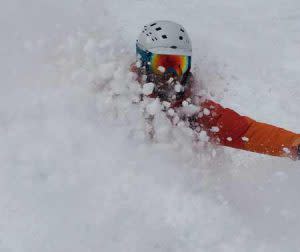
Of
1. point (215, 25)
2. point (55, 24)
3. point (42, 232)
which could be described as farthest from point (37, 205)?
point (215, 25)

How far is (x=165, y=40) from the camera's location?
4.39 m

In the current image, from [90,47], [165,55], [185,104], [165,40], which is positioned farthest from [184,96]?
[90,47]

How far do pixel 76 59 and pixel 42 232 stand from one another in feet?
5.89

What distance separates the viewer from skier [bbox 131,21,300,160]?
4297 millimetres

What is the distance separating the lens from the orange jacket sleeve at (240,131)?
4198 millimetres

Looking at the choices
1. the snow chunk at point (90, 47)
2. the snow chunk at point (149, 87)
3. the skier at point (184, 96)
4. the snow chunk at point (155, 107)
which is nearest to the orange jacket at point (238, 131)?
the skier at point (184, 96)

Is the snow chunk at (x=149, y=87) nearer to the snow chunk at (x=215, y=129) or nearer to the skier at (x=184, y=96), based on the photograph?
the skier at (x=184, y=96)

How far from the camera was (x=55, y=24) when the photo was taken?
5484 millimetres

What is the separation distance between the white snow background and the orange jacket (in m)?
0.20

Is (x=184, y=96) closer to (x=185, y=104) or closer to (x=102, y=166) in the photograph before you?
(x=185, y=104)

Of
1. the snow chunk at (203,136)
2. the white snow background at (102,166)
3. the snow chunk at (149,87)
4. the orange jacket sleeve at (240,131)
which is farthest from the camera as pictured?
the snow chunk at (203,136)

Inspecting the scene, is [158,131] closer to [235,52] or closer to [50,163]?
[50,163]

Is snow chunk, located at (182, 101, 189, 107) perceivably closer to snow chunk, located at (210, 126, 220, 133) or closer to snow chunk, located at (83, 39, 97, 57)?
snow chunk, located at (210, 126, 220, 133)

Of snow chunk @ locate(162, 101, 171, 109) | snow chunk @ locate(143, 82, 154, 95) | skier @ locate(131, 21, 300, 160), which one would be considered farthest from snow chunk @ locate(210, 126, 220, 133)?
snow chunk @ locate(143, 82, 154, 95)
